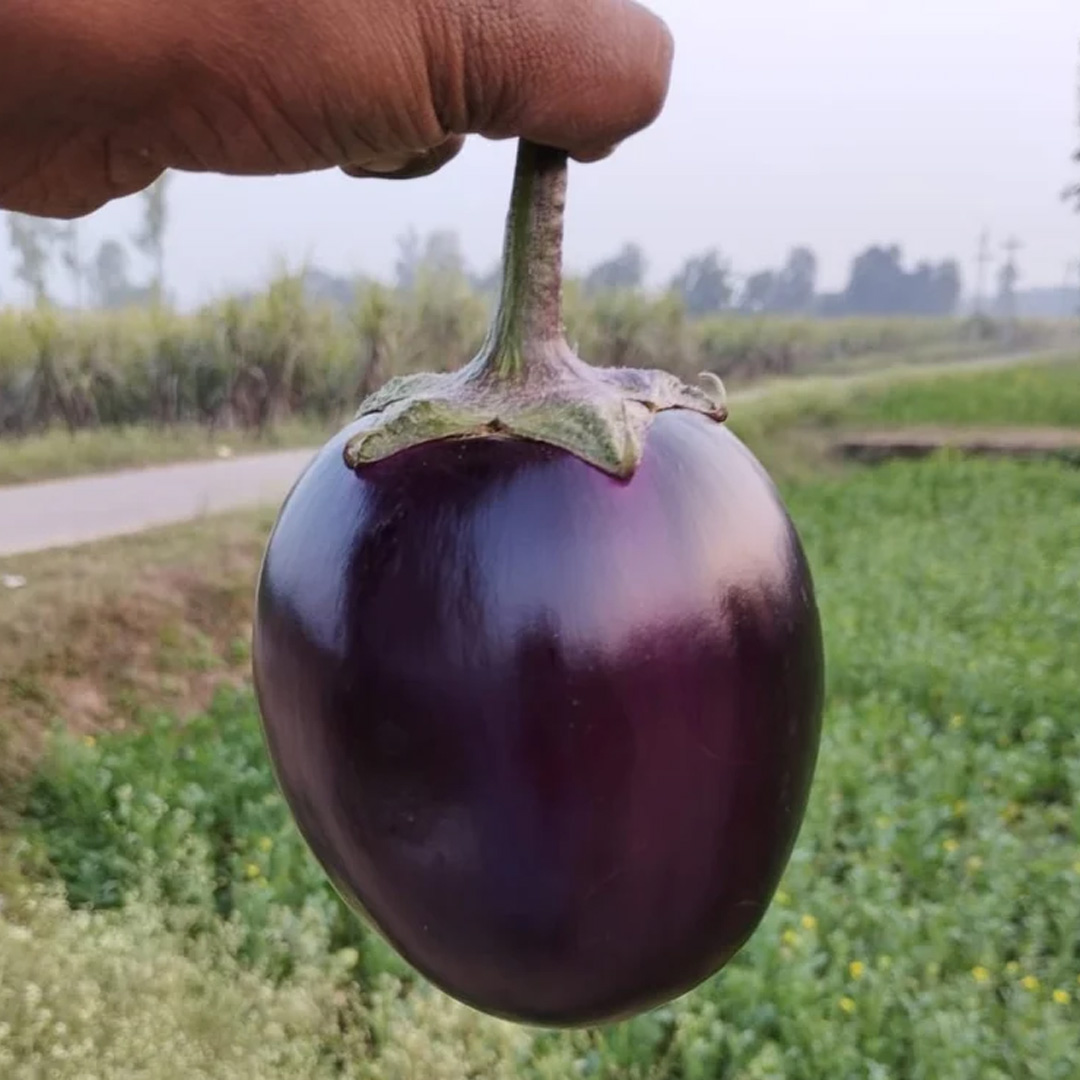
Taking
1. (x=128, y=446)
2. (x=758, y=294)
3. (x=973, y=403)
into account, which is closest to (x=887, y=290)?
(x=758, y=294)

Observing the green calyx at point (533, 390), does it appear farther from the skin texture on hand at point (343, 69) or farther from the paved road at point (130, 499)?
the paved road at point (130, 499)

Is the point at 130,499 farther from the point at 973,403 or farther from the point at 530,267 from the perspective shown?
the point at 973,403

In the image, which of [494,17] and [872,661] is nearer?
[494,17]

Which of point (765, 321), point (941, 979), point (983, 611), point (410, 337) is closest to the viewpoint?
point (941, 979)

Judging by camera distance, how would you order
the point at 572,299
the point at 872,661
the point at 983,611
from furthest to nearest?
the point at 572,299, the point at 983,611, the point at 872,661

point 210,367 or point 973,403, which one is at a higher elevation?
point 210,367

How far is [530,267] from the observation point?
399mm

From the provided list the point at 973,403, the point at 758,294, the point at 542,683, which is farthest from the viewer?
the point at 758,294

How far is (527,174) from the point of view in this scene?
1.30 ft

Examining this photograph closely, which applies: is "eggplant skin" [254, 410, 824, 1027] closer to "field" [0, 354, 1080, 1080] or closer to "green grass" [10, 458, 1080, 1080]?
"field" [0, 354, 1080, 1080]

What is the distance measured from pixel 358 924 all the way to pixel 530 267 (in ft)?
6.44

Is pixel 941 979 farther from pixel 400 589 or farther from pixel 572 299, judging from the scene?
pixel 572 299

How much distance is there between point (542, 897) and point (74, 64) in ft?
0.92

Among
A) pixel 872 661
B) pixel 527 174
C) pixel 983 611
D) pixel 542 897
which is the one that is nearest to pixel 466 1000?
pixel 542 897
